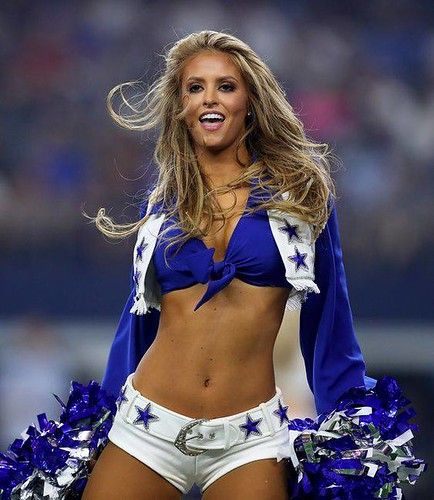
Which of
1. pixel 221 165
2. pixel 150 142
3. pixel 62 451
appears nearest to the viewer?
pixel 62 451

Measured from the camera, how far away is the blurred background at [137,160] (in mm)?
9438

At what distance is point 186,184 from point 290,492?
1017 mm

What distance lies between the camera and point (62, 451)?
14.0ft

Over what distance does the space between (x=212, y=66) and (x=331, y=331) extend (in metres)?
0.93

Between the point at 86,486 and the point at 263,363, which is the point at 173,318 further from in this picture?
the point at 86,486

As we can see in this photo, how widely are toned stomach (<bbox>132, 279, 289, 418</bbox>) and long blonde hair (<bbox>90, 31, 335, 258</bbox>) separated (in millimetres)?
255

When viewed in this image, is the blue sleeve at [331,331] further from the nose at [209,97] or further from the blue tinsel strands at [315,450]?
the nose at [209,97]

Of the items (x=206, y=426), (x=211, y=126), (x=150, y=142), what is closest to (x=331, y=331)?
(x=206, y=426)

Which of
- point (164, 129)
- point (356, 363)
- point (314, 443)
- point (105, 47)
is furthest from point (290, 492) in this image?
point (105, 47)

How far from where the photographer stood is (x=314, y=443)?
4.14 meters

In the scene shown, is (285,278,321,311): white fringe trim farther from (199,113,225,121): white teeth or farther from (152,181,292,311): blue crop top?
(199,113,225,121): white teeth

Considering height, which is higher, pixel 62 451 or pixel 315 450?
pixel 315 450

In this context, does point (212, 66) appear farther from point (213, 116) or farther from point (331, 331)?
point (331, 331)

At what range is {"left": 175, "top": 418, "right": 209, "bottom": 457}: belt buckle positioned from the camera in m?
4.06
